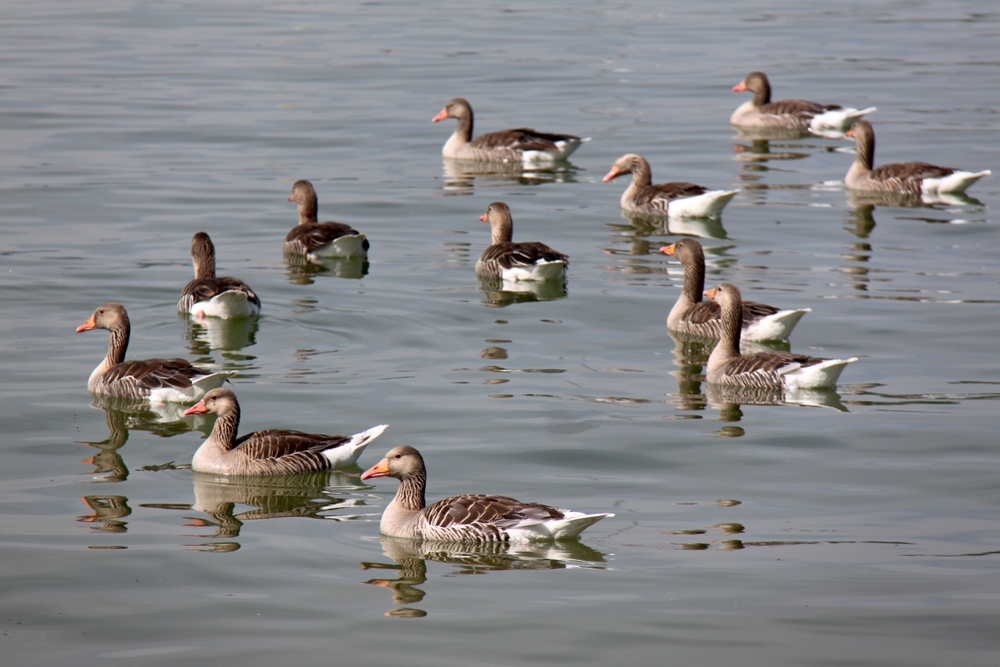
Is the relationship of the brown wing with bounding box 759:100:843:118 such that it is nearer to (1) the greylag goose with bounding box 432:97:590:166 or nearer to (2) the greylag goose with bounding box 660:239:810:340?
(1) the greylag goose with bounding box 432:97:590:166

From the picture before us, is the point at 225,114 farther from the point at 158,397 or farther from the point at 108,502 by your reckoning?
the point at 108,502

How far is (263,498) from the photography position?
1057 centimetres

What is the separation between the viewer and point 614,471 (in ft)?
35.9

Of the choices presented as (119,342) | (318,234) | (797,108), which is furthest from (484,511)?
(797,108)

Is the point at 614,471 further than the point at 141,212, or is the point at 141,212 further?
the point at 141,212

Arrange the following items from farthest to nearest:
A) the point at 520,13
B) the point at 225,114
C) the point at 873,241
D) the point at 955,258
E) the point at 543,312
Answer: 1. the point at 520,13
2. the point at 225,114
3. the point at 873,241
4. the point at 955,258
5. the point at 543,312

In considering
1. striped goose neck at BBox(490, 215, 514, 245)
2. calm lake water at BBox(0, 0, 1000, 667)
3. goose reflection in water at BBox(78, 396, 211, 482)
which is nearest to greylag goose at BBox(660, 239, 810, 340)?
calm lake water at BBox(0, 0, 1000, 667)

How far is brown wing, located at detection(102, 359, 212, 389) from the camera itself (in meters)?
12.6

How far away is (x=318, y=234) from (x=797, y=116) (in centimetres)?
1428

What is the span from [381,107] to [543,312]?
16177 mm

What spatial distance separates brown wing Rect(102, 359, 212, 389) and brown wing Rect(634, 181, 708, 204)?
10.3 m

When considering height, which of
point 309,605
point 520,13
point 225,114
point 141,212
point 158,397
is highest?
point 520,13

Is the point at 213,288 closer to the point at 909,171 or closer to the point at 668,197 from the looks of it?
the point at 668,197

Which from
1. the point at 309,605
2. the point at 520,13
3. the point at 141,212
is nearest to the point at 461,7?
the point at 520,13
